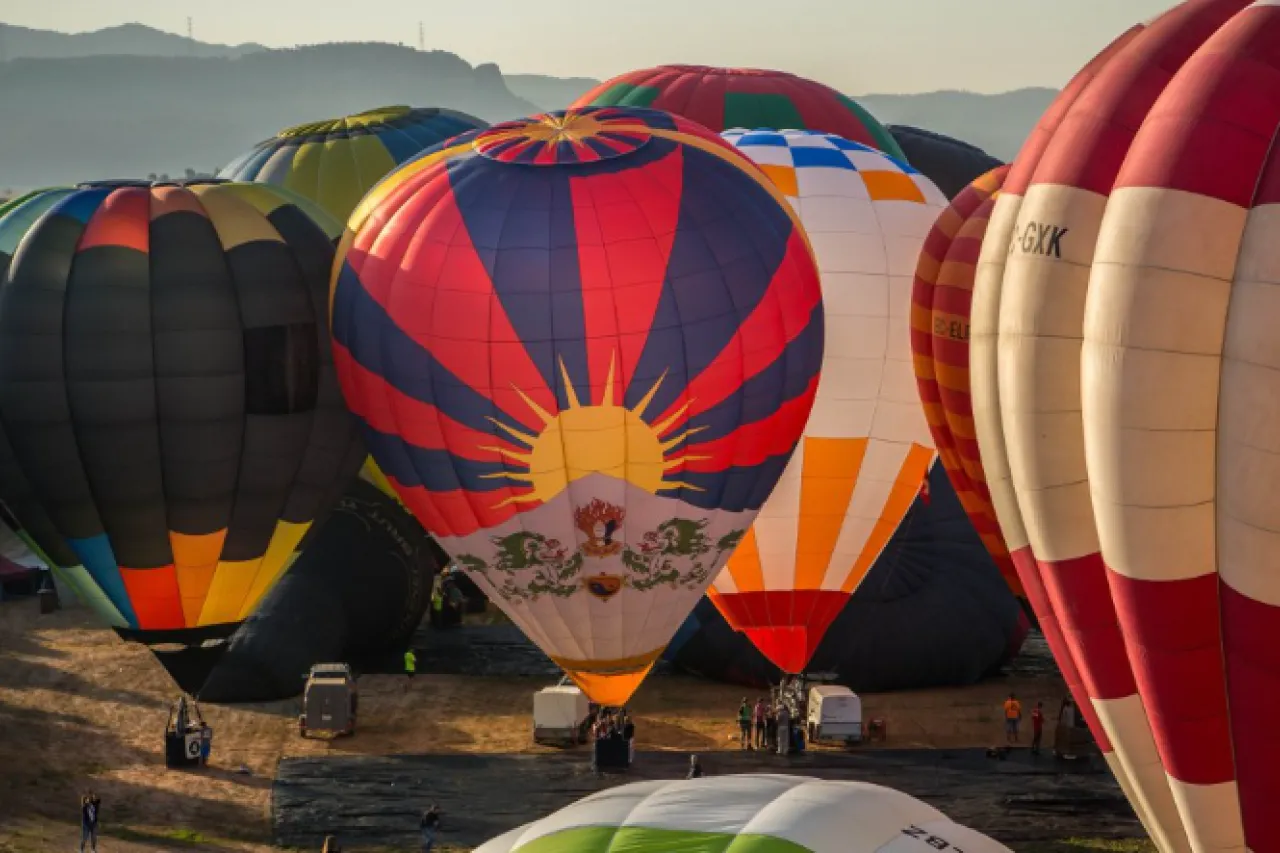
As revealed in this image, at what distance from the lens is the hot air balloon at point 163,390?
20.0 meters

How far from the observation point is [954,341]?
19422mm

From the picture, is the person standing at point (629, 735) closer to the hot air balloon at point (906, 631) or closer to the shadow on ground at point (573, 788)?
the shadow on ground at point (573, 788)

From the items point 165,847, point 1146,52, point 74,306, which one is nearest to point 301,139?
point 74,306

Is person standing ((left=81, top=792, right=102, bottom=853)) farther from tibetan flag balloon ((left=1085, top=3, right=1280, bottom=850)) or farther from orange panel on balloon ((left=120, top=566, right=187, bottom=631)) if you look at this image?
tibetan flag balloon ((left=1085, top=3, right=1280, bottom=850))

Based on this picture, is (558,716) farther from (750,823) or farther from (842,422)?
(750,823)

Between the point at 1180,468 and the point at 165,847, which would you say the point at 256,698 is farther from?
the point at 1180,468

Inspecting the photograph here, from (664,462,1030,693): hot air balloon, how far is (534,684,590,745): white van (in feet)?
8.64

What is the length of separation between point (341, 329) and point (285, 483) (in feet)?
6.31

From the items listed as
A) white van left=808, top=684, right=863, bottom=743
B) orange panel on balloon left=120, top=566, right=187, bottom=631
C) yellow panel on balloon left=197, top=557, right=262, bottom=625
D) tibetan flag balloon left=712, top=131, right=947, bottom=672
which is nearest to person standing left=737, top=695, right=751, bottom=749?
white van left=808, top=684, right=863, bottom=743

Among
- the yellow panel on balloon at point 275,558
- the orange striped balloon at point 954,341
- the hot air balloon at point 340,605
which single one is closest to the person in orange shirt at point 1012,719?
the orange striped balloon at point 954,341

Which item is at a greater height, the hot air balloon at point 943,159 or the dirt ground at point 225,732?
the hot air balloon at point 943,159

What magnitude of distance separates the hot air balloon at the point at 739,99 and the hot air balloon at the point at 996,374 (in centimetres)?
1093

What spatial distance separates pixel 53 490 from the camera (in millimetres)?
20359

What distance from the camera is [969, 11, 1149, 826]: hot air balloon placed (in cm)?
1480
